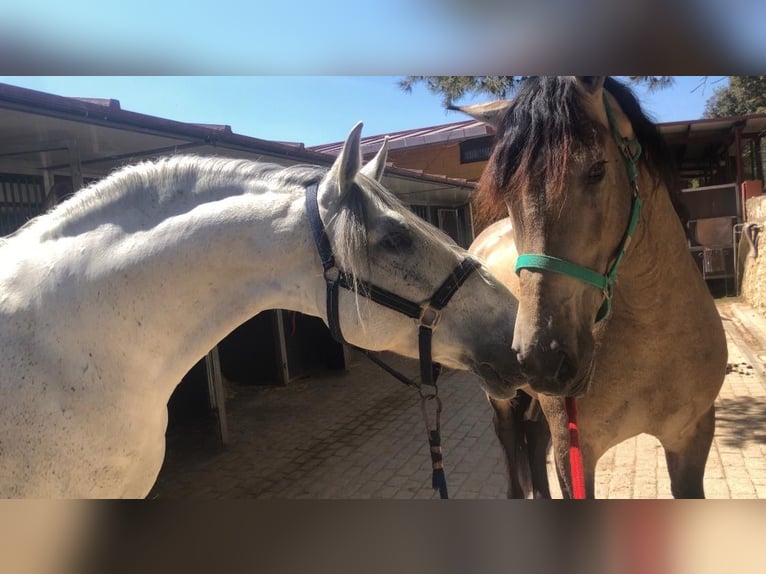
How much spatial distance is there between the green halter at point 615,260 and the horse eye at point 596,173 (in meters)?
0.15

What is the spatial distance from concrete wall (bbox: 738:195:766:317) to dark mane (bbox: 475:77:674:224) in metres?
2.49

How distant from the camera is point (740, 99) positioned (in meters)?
3.06

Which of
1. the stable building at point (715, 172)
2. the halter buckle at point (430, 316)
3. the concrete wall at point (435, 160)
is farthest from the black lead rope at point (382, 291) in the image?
the concrete wall at point (435, 160)

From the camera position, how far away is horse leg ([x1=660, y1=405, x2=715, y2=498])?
199cm

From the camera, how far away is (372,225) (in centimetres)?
136

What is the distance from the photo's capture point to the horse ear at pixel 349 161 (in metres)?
1.30

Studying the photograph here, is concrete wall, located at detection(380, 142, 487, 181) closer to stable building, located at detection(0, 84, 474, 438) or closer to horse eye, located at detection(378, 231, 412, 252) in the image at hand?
stable building, located at detection(0, 84, 474, 438)

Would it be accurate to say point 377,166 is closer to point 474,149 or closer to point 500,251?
point 500,251

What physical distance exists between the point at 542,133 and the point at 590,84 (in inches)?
7.7

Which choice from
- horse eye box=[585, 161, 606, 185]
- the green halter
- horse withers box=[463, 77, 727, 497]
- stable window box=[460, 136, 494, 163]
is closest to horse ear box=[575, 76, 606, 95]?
horse withers box=[463, 77, 727, 497]

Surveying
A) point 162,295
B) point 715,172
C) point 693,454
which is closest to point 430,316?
point 162,295

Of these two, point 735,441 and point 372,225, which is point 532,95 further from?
point 735,441

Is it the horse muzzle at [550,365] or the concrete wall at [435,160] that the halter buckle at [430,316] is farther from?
the concrete wall at [435,160]
